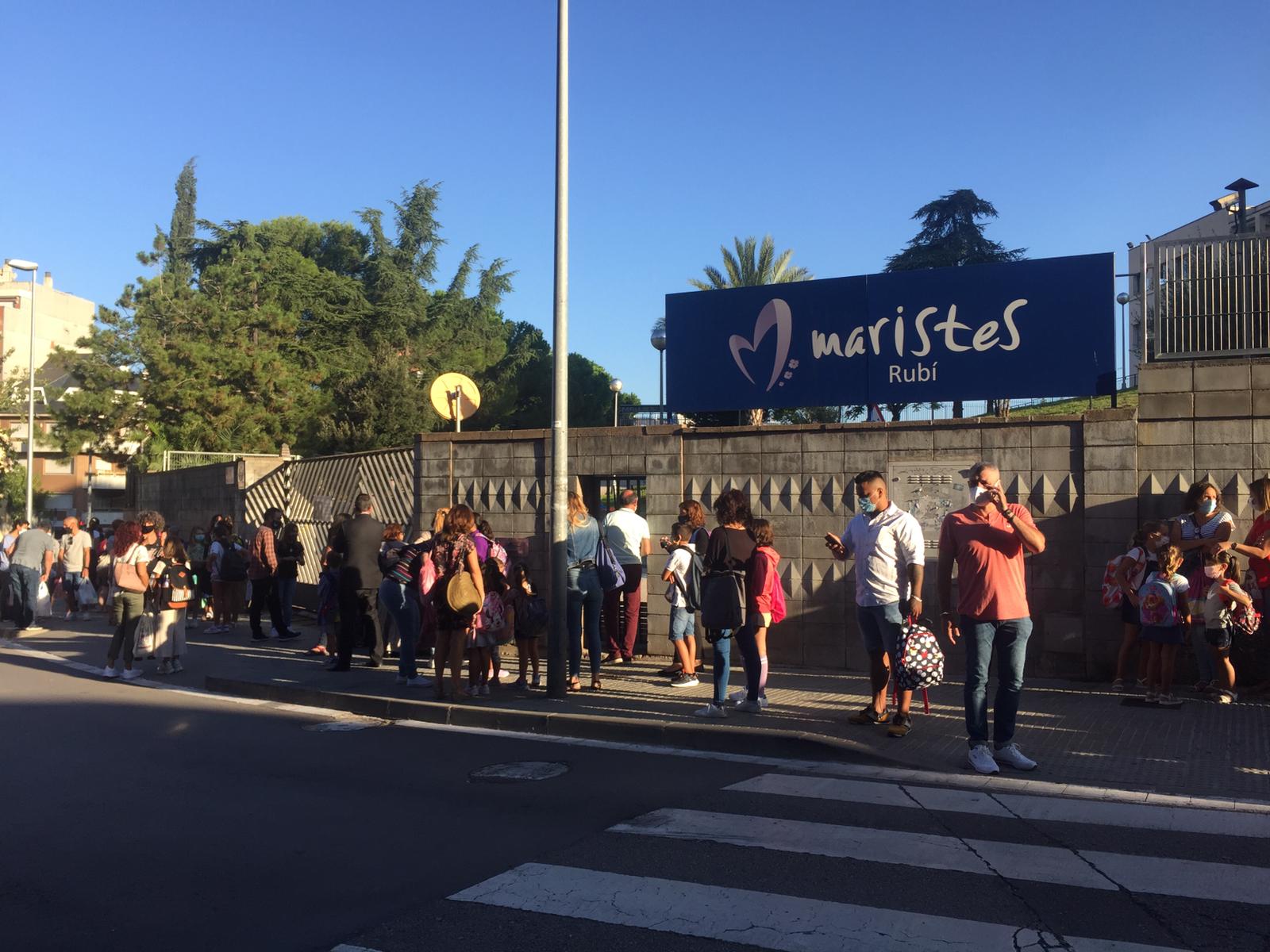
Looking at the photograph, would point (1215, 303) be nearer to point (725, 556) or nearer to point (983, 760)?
point (725, 556)

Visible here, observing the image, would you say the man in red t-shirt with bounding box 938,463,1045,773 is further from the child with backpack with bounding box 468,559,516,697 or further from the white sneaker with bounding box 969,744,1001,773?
the child with backpack with bounding box 468,559,516,697

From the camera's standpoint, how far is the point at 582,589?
10.3 meters

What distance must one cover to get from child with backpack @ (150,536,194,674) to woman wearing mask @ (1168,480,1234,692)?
9952mm

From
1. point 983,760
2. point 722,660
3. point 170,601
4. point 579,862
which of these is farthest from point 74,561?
point 983,760

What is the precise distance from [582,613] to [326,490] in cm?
747

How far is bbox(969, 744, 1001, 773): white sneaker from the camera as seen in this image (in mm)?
6664

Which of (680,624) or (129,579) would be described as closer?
(680,624)

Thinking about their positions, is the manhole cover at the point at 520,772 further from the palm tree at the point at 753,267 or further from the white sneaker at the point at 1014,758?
the palm tree at the point at 753,267

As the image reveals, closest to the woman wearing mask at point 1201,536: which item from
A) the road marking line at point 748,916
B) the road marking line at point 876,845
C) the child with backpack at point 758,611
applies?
the child with backpack at point 758,611

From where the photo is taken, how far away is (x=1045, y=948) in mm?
3953

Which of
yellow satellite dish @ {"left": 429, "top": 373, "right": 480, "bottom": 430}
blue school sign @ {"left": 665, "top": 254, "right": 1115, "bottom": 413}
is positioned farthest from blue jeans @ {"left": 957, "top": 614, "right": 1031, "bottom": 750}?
yellow satellite dish @ {"left": 429, "top": 373, "right": 480, "bottom": 430}

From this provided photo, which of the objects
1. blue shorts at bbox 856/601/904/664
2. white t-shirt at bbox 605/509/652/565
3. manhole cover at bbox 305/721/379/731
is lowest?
manhole cover at bbox 305/721/379/731

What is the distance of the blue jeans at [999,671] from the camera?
6.73 meters

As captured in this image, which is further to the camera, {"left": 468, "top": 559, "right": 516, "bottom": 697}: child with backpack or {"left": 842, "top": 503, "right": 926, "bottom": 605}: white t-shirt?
{"left": 468, "top": 559, "right": 516, "bottom": 697}: child with backpack
